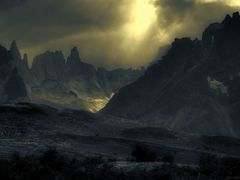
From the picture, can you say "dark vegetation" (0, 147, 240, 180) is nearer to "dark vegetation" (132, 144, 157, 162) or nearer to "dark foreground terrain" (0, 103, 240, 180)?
"dark foreground terrain" (0, 103, 240, 180)

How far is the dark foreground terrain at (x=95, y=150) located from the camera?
45.9 m

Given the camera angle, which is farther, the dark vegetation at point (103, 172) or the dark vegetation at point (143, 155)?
the dark vegetation at point (143, 155)

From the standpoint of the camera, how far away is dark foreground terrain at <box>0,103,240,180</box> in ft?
151

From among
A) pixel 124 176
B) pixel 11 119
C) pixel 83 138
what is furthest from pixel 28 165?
pixel 11 119

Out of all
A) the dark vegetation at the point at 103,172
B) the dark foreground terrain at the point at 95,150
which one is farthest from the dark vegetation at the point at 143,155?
the dark vegetation at the point at 103,172

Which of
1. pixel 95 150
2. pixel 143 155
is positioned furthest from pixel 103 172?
pixel 95 150

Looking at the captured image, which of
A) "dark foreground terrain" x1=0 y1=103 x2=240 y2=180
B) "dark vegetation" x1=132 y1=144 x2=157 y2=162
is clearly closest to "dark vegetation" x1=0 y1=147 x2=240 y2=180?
"dark foreground terrain" x1=0 y1=103 x2=240 y2=180

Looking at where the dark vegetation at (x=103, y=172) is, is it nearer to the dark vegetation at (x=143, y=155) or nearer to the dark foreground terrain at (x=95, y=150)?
the dark foreground terrain at (x=95, y=150)

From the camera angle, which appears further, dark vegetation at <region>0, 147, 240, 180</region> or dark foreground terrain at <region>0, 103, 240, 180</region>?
dark foreground terrain at <region>0, 103, 240, 180</region>

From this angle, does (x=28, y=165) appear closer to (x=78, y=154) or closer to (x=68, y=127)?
(x=78, y=154)

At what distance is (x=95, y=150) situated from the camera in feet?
A: 297

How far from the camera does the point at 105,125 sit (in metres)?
141

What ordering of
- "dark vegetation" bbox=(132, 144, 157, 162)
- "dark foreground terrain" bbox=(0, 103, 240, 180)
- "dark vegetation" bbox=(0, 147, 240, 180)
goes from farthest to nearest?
"dark vegetation" bbox=(132, 144, 157, 162) < "dark foreground terrain" bbox=(0, 103, 240, 180) < "dark vegetation" bbox=(0, 147, 240, 180)

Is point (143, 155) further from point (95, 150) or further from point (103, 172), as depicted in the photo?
point (103, 172)
